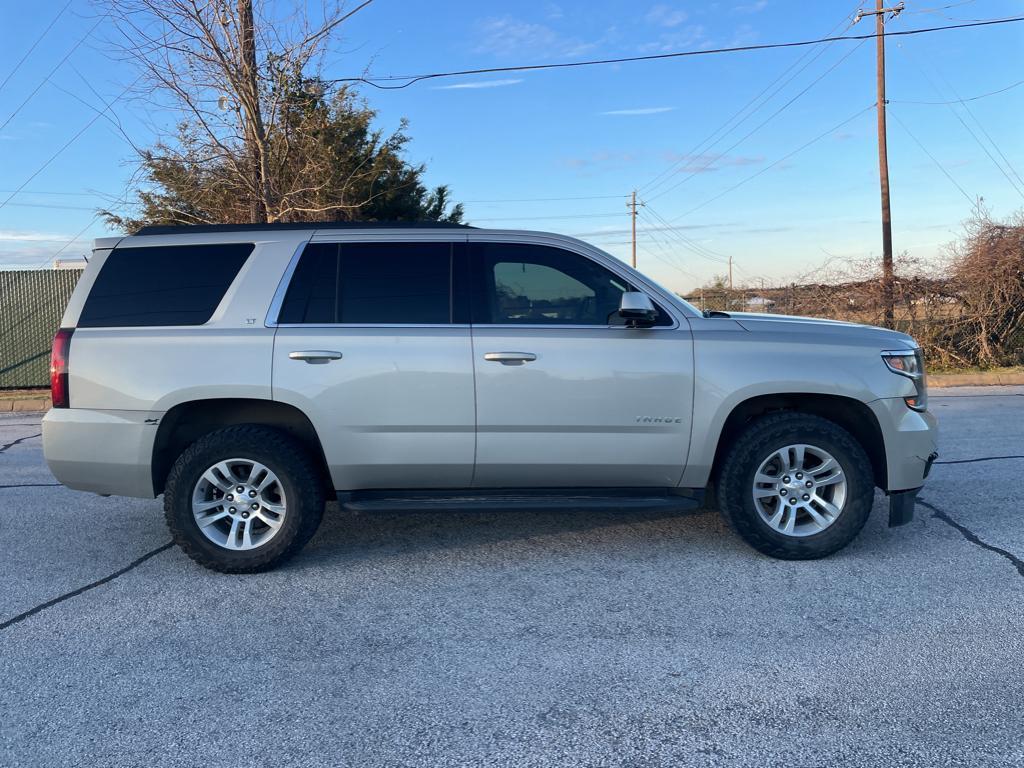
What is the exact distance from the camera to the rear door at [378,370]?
450 cm

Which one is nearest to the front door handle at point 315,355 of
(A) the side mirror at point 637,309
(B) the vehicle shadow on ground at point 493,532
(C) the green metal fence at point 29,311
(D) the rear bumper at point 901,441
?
(B) the vehicle shadow on ground at point 493,532

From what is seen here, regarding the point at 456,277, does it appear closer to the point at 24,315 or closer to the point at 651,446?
the point at 651,446

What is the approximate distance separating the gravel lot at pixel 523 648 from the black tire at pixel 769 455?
0.13 metres

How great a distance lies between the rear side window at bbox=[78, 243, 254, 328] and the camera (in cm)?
463

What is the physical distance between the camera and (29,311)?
1479 centimetres

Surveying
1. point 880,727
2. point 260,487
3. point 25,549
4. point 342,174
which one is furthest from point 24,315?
point 880,727

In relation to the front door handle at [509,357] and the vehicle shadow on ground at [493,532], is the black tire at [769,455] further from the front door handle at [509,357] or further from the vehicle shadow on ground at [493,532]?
the front door handle at [509,357]

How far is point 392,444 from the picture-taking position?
4547mm

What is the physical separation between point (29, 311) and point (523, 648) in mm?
14575

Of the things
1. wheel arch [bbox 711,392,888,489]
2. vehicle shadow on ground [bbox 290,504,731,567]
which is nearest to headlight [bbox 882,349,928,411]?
wheel arch [bbox 711,392,888,489]

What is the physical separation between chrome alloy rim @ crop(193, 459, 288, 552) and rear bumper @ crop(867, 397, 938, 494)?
3.45 metres

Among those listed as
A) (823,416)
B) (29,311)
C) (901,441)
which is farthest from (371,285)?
(29,311)

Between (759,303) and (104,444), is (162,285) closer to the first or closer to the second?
(104,444)

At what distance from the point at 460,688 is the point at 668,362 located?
218cm
